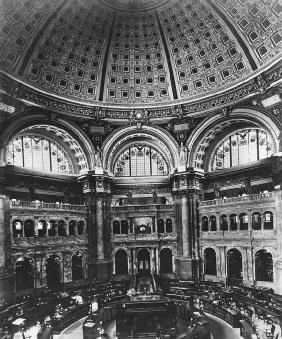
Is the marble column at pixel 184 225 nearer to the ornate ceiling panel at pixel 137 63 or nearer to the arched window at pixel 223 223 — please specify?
the arched window at pixel 223 223

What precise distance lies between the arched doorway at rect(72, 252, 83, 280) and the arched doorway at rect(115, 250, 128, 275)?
4.12 m

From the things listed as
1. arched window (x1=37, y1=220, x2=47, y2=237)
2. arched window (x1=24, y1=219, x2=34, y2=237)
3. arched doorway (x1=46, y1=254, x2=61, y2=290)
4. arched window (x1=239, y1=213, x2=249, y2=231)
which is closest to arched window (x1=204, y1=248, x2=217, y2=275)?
arched window (x1=239, y1=213, x2=249, y2=231)

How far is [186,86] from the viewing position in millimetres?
37094

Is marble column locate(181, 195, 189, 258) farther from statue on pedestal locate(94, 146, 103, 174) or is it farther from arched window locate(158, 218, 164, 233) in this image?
statue on pedestal locate(94, 146, 103, 174)

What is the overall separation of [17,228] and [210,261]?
1965cm

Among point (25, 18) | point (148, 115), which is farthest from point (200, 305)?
point (25, 18)

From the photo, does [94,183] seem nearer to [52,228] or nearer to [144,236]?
[52,228]

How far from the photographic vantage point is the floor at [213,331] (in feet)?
72.9

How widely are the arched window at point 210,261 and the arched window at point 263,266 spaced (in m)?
5.16

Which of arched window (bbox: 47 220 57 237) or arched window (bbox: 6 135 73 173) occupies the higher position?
arched window (bbox: 6 135 73 173)

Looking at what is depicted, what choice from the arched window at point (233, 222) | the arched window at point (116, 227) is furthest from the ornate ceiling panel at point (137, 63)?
the arched window at point (233, 222)

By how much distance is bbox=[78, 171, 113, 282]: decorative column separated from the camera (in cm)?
3672

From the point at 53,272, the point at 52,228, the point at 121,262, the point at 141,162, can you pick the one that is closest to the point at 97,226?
the point at 52,228

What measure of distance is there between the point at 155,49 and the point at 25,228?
70.6ft
